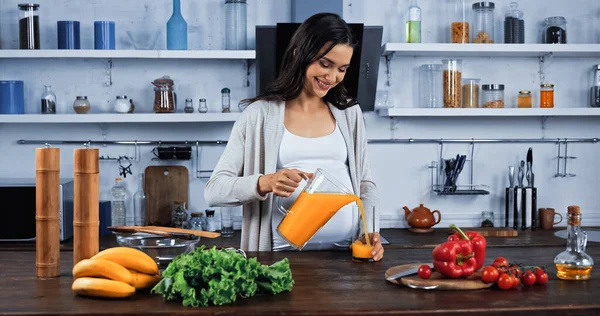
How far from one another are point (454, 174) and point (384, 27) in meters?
0.93

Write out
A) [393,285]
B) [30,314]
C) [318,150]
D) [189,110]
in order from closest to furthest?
[30,314], [393,285], [318,150], [189,110]

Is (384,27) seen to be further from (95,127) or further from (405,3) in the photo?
(95,127)

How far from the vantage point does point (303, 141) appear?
8.30 feet

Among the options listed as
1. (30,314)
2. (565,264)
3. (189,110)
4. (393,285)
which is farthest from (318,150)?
(189,110)

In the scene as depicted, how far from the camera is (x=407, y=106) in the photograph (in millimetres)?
4324

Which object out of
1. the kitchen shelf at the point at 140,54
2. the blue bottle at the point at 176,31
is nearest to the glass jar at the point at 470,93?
the kitchen shelf at the point at 140,54

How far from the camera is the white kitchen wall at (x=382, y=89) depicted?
13.9 feet

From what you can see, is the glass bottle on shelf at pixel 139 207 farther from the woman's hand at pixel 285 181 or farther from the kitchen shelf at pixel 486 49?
the woman's hand at pixel 285 181

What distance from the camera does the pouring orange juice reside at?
2090mm

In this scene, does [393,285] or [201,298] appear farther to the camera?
[393,285]

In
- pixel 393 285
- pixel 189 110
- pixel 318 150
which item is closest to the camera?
pixel 393 285

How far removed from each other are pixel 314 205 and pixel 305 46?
597mm

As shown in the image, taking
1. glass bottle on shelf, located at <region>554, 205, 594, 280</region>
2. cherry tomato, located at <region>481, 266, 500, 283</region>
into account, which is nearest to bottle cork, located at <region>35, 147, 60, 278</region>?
cherry tomato, located at <region>481, 266, 500, 283</region>

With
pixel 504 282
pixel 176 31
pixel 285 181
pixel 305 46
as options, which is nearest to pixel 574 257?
pixel 504 282
